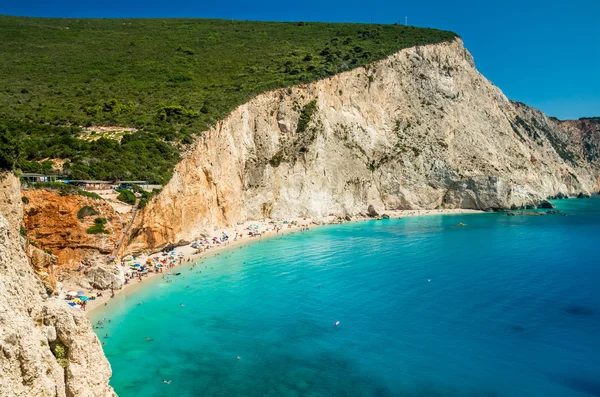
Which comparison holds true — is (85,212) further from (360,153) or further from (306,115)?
(360,153)

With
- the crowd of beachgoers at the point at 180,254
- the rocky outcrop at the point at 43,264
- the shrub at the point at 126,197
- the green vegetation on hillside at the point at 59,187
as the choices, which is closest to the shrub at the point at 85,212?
the green vegetation on hillside at the point at 59,187

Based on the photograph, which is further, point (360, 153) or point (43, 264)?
point (360, 153)

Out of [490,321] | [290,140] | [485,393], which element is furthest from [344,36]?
[485,393]

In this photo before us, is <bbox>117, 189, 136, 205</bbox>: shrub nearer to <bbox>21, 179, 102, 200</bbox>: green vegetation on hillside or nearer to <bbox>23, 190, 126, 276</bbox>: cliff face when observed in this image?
<bbox>23, 190, 126, 276</bbox>: cliff face

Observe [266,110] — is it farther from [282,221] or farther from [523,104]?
[523,104]

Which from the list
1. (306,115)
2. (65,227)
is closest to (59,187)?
(65,227)

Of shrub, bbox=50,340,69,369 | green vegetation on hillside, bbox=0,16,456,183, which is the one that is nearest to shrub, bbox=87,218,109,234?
green vegetation on hillside, bbox=0,16,456,183
